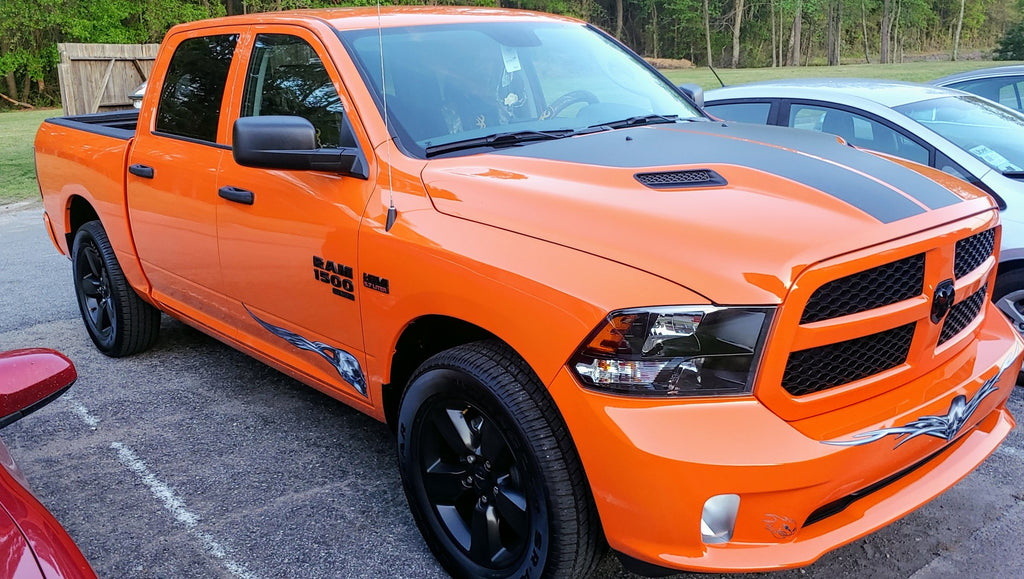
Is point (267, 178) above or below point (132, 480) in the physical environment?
above

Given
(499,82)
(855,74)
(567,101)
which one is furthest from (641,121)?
(855,74)

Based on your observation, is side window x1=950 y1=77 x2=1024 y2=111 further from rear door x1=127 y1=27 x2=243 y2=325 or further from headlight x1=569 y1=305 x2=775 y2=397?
headlight x1=569 y1=305 x2=775 y2=397

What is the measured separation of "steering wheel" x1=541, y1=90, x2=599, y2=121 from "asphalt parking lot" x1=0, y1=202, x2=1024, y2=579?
165 centimetres

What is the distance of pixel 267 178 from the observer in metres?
3.46

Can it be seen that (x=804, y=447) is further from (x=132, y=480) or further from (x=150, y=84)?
(x=150, y=84)

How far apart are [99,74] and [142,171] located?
14.6m

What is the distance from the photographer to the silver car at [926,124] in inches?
179

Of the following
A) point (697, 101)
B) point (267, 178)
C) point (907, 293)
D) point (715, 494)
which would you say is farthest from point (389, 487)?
point (697, 101)

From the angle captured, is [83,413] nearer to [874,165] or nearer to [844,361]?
[844,361]

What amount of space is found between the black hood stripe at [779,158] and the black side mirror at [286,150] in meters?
0.58

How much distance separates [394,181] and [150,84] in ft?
7.92

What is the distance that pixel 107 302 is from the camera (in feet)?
16.9

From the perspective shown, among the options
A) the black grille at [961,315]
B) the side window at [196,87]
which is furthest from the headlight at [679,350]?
the side window at [196,87]

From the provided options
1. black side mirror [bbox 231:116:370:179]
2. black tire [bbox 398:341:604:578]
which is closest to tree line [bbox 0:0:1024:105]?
black side mirror [bbox 231:116:370:179]
